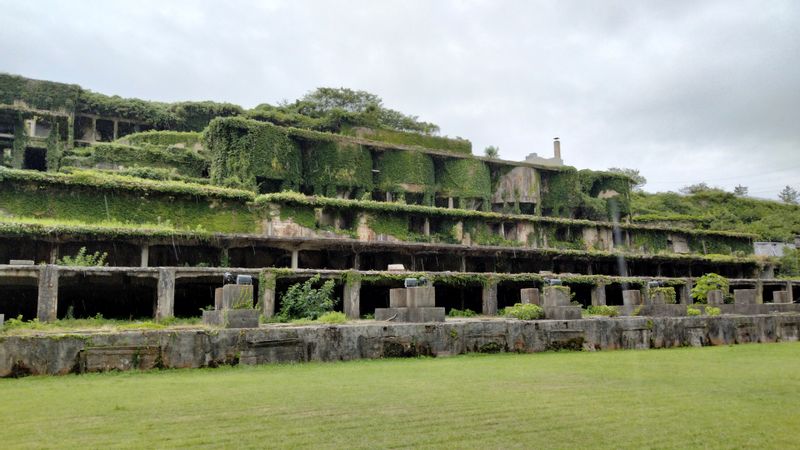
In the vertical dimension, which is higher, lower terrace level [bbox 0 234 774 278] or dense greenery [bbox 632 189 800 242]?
dense greenery [bbox 632 189 800 242]

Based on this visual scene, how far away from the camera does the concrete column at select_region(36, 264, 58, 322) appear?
2114 cm

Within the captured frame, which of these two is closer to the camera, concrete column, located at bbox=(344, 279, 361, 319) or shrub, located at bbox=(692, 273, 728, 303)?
concrete column, located at bbox=(344, 279, 361, 319)

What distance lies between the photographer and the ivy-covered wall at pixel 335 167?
45.3m

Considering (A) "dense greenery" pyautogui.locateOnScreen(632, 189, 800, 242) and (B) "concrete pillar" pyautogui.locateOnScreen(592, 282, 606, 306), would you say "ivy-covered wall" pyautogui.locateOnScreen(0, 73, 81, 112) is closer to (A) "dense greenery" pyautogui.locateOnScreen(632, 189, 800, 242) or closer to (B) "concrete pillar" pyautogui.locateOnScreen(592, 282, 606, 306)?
(B) "concrete pillar" pyautogui.locateOnScreen(592, 282, 606, 306)

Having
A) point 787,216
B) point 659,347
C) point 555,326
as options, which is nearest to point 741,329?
point 659,347

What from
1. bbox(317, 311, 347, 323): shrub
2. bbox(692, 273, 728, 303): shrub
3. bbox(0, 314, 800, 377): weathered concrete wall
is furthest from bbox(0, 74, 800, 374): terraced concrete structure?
bbox(317, 311, 347, 323): shrub

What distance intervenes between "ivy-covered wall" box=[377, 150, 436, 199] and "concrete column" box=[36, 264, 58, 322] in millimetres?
29226

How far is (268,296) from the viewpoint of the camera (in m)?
24.4

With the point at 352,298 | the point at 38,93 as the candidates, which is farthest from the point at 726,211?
the point at 38,93

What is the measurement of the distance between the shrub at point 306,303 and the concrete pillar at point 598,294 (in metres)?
17.1

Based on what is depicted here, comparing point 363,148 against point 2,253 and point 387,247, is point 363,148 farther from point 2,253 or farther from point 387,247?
point 2,253

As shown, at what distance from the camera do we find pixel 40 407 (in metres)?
8.08

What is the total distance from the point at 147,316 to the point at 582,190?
41.3 meters

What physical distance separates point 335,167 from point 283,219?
11356mm
